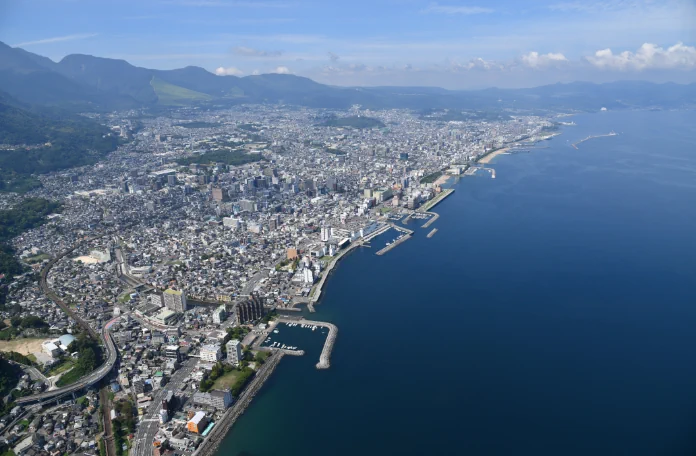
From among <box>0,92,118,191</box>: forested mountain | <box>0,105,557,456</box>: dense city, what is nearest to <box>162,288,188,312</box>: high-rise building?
<box>0,105,557,456</box>: dense city

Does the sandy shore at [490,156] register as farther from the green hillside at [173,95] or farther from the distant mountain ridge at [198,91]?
the green hillside at [173,95]

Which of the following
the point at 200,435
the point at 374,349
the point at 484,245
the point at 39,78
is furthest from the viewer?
the point at 39,78

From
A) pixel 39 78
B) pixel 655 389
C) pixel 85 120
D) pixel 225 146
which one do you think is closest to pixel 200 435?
pixel 655 389

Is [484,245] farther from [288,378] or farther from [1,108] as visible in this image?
[1,108]

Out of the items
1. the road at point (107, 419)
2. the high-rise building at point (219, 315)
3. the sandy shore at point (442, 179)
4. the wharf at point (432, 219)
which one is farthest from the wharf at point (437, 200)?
the road at point (107, 419)

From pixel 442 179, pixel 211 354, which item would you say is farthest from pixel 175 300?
pixel 442 179

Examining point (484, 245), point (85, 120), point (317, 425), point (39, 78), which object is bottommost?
point (317, 425)

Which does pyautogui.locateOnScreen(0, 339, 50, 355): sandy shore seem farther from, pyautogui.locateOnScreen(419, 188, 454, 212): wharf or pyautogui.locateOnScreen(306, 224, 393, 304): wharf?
pyautogui.locateOnScreen(419, 188, 454, 212): wharf
